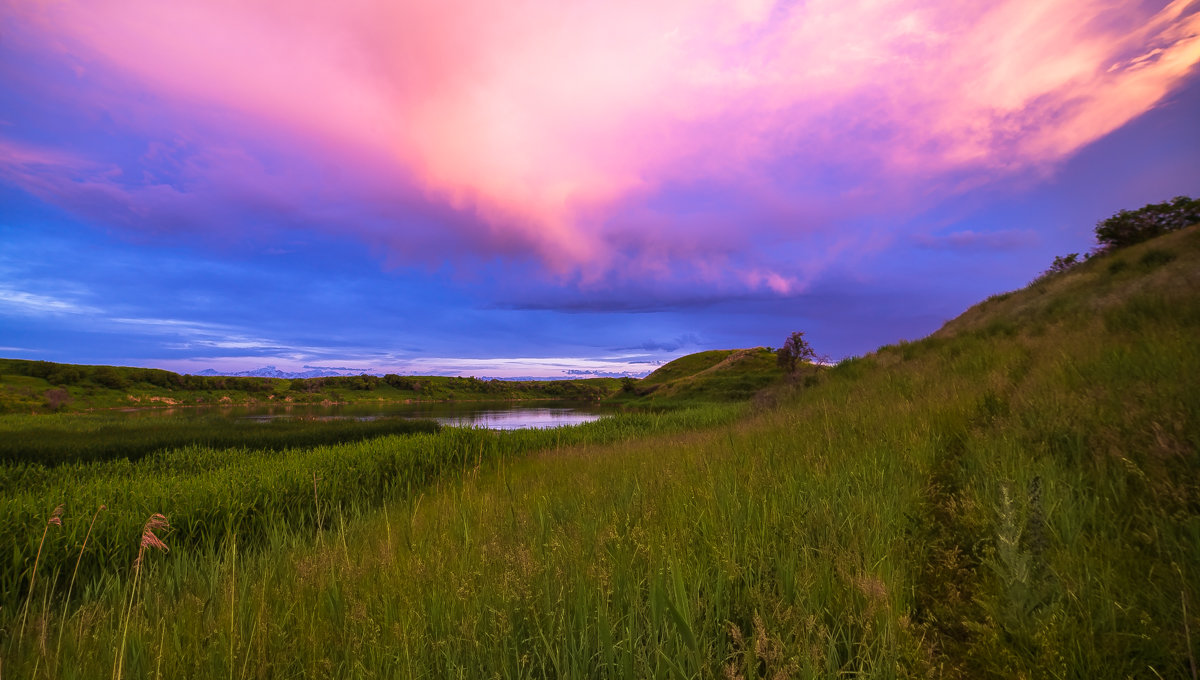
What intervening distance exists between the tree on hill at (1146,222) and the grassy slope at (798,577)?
91.0 ft

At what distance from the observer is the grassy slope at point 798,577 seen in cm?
217

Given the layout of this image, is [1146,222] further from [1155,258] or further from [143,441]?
[143,441]

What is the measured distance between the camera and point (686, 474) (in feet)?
18.9

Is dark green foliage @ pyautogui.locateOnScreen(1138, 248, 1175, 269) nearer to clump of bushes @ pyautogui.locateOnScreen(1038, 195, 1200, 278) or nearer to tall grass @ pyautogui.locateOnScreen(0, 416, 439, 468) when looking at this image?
clump of bushes @ pyautogui.locateOnScreen(1038, 195, 1200, 278)

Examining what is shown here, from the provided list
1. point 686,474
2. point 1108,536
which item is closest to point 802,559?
point 1108,536

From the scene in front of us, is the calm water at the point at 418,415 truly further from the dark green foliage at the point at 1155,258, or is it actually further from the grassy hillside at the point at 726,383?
the dark green foliage at the point at 1155,258

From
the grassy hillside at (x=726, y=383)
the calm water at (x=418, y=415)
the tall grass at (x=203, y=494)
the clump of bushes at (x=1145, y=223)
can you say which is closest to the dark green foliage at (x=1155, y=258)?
the clump of bushes at (x=1145, y=223)

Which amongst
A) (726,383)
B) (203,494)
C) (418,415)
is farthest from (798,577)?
(418,415)

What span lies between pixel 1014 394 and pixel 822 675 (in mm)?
6654

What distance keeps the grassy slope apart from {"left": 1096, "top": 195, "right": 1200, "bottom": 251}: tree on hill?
2773 centimetres

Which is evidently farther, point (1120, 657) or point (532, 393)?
point (532, 393)

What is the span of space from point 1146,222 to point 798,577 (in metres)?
35.4

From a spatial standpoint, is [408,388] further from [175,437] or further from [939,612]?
[939,612]

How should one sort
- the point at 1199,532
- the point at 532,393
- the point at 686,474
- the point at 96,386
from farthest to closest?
the point at 532,393 → the point at 96,386 → the point at 686,474 → the point at 1199,532
